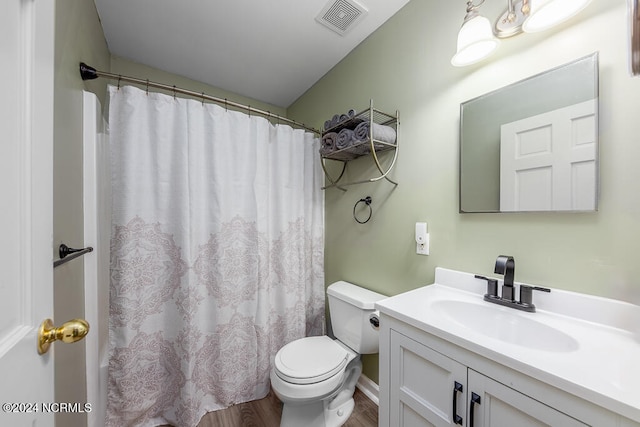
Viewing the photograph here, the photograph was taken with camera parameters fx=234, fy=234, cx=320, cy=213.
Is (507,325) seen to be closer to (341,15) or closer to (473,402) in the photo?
(473,402)

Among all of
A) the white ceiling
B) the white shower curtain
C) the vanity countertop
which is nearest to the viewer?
the vanity countertop

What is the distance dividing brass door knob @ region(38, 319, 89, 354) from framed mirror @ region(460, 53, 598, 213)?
1350 mm

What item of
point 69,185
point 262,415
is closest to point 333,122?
point 69,185

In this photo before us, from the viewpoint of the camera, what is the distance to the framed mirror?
0.79 m

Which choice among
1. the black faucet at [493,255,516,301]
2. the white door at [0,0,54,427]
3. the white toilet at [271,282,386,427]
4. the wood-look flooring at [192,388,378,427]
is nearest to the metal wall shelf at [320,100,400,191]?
the black faucet at [493,255,516,301]

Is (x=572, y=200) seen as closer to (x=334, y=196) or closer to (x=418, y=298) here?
(x=418, y=298)

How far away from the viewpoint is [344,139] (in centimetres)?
143

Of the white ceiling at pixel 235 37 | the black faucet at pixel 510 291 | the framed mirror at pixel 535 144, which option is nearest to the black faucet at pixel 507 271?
the black faucet at pixel 510 291

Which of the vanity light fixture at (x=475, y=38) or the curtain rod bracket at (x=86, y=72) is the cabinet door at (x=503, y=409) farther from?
the curtain rod bracket at (x=86, y=72)

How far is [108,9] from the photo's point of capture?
1.40 meters

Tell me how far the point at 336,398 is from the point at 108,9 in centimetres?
270

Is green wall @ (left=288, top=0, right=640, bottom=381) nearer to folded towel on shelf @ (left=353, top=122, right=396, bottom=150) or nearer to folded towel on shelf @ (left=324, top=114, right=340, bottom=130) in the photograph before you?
folded towel on shelf @ (left=353, top=122, right=396, bottom=150)

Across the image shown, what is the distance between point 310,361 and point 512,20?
6.02 feet

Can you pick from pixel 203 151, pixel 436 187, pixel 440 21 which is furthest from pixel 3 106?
pixel 440 21
